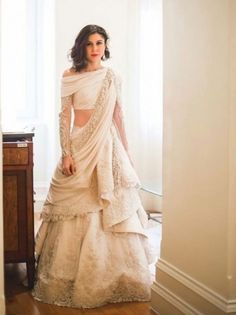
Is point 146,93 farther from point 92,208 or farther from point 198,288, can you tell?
point 198,288

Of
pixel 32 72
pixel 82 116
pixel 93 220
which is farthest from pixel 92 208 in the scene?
pixel 32 72

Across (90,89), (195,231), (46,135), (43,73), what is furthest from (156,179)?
(195,231)

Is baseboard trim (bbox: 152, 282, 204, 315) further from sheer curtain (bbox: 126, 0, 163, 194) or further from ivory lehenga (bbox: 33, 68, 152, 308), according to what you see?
sheer curtain (bbox: 126, 0, 163, 194)

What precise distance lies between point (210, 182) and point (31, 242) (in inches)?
49.8

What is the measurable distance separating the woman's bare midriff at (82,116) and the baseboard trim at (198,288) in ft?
3.01

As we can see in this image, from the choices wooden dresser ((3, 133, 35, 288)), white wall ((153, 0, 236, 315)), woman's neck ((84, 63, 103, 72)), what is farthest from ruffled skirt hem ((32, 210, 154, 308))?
woman's neck ((84, 63, 103, 72))

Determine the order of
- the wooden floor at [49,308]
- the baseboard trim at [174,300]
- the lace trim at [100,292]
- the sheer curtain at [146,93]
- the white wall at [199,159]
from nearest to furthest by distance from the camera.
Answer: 1. the white wall at [199,159]
2. the baseboard trim at [174,300]
3. the wooden floor at [49,308]
4. the lace trim at [100,292]
5. the sheer curtain at [146,93]

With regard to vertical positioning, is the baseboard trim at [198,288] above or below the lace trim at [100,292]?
above

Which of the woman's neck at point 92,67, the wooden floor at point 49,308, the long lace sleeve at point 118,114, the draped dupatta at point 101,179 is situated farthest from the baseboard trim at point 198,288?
the woman's neck at point 92,67

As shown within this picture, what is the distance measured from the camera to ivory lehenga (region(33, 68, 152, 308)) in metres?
2.86

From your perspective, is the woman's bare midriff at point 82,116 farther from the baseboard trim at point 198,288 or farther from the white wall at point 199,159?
the baseboard trim at point 198,288

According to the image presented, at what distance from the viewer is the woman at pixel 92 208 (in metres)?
2.87

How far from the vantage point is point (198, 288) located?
2305 mm

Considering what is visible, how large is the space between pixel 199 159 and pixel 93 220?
87cm
